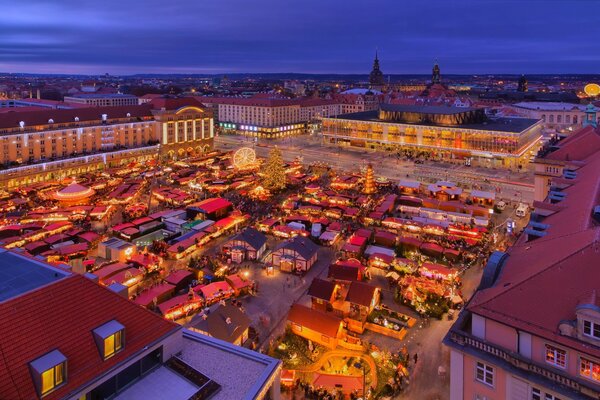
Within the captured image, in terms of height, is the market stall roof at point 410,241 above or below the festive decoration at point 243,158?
below

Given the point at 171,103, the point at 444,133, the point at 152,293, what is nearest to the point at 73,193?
the point at 152,293

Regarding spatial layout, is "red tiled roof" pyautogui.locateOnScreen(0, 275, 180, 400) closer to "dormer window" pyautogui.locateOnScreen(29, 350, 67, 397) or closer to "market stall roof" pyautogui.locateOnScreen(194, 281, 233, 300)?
"dormer window" pyautogui.locateOnScreen(29, 350, 67, 397)

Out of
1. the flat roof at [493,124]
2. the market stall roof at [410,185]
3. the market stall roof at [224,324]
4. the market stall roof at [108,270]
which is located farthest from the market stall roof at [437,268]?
the flat roof at [493,124]

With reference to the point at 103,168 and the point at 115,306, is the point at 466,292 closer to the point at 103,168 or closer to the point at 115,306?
the point at 115,306

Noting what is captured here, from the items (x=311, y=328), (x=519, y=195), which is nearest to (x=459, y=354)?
(x=311, y=328)

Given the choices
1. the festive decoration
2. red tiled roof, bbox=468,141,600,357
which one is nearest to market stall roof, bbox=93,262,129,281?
red tiled roof, bbox=468,141,600,357

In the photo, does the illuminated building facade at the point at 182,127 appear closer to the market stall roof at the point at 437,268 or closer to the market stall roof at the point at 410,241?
the market stall roof at the point at 410,241
